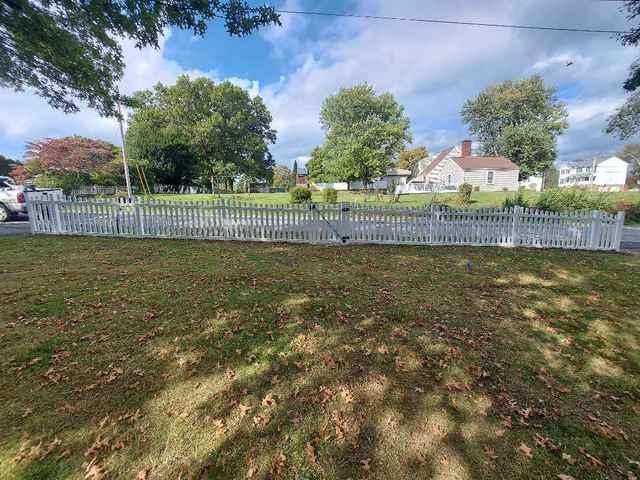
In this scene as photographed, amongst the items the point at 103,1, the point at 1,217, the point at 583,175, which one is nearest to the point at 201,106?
the point at 1,217

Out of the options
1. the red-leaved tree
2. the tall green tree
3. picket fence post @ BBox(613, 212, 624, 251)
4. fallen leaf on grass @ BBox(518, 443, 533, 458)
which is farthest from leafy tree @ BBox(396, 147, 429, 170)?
fallen leaf on grass @ BBox(518, 443, 533, 458)

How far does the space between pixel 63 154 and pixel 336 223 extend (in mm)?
33007

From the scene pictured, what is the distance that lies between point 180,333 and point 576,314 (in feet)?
16.3

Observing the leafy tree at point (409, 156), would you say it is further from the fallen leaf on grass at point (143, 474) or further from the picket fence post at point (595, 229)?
the fallen leaf on grass at point (143, 474)

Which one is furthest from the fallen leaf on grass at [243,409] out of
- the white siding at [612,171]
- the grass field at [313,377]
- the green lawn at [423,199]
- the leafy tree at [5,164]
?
the white siding at [612,171]

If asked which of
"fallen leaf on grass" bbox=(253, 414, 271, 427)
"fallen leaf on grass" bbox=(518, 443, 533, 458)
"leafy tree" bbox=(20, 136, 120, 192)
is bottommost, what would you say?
"fallen leaf on grass" bbox=(518, 443, 533, 458)

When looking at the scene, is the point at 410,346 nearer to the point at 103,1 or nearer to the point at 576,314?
the point at 576,314

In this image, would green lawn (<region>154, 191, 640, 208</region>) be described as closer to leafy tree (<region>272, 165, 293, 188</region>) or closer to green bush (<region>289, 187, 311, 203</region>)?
green bush (<region>289, 187, 311, 203</region>)

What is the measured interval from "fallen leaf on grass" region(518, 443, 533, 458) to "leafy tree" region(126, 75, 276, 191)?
3510cm

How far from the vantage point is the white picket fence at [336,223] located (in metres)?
7.58

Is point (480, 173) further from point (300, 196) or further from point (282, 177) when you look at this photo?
point (282, 177)

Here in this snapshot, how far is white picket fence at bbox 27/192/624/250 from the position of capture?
7578mm

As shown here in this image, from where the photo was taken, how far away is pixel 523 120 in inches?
1650

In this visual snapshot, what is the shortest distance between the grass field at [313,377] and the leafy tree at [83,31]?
177 inches
